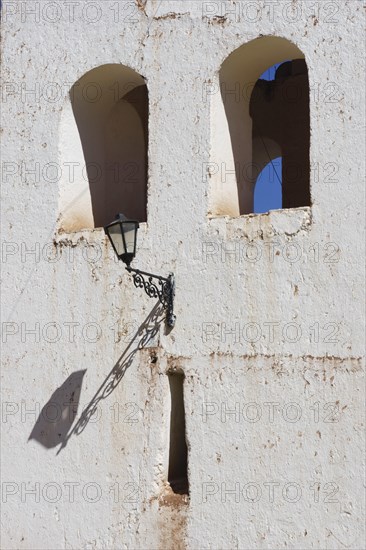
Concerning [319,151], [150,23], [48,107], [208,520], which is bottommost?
[208,520]

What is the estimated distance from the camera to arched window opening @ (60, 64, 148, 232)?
8000 mm

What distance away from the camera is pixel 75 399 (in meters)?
7.44

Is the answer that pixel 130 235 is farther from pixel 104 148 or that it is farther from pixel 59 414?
pixel 104 148

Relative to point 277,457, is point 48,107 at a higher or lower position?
higher

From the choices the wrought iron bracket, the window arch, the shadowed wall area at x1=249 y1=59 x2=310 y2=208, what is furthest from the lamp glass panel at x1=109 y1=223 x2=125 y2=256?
the shadowed wall area at x1=249 y1=59 x2=310 y2=208

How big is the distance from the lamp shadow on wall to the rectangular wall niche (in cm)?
41

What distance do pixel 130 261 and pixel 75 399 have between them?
1532 millimetres

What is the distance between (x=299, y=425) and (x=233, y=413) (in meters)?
0.55

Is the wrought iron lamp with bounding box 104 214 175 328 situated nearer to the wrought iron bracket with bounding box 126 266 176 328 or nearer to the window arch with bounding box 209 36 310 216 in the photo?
the wrought iron bracket with bounding box 126 266 176 328

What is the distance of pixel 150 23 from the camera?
24.9 ft

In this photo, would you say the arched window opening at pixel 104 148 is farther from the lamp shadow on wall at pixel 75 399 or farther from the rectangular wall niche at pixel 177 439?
the rectangular wall niche at pixel 177 439

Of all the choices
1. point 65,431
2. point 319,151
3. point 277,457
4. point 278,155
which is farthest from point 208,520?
point 278,155

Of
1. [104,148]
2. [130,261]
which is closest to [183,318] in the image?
[130,261]

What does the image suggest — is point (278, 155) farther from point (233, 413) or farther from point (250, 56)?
point (233, 413)
